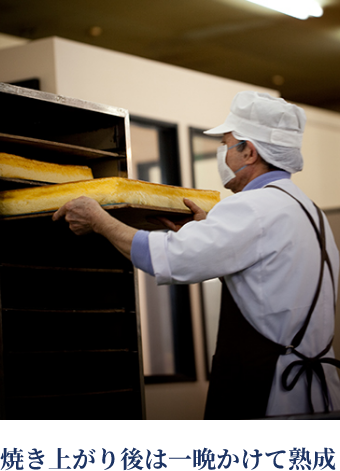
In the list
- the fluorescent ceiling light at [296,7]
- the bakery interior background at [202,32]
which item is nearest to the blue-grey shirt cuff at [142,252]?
the fluorescent ceiling light at [296,7]

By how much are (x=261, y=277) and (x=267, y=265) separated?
0.04 meters

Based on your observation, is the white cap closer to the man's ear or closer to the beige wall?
the man's ear

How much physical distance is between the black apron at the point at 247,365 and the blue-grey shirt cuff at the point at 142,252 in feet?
0.98

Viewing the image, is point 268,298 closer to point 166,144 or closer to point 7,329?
point 7,329

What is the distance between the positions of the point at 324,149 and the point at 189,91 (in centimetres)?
207

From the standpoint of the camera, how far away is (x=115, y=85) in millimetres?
4125

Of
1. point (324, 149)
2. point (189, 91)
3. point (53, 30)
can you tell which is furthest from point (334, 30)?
point (53, 30)

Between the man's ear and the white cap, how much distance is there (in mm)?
19

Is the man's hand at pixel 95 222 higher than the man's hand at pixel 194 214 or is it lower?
lower

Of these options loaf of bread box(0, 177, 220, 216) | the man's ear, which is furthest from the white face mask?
loaf of bread box(0, 177, 220, 216)

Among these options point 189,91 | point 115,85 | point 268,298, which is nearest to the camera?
point 268,298

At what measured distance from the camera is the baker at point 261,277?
168 cm

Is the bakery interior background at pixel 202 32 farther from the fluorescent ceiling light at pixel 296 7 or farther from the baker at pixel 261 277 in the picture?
the baker at pixel 261 277

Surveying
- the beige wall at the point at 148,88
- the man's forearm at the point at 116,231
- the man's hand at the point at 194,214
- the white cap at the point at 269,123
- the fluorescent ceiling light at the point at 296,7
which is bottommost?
the man's forearm at the point at 116,231
